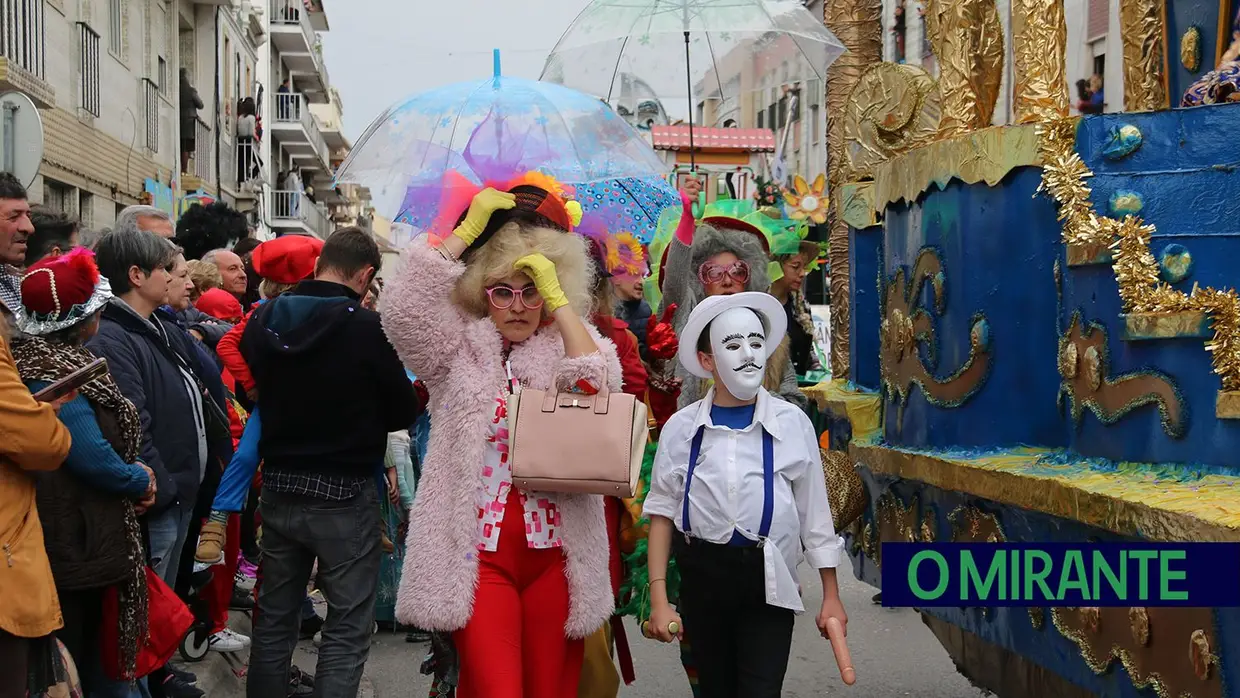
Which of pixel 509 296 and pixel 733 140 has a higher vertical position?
pixel 733 140

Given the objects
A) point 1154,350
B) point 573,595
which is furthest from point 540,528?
point 1154,350

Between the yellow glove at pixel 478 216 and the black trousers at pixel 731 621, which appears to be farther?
the yellow glove at pixel 478 216

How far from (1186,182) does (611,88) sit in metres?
4.41

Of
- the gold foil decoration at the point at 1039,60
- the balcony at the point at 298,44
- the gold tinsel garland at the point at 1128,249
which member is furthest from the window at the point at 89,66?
the balcony at the point at 298,44

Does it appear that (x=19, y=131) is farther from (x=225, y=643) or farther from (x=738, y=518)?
(x=738, y=518)

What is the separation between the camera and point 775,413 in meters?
4.65

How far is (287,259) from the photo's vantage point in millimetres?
6801

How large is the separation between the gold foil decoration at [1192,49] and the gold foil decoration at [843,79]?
1.94m

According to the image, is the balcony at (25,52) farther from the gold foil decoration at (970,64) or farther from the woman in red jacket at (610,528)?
the gold foil decoration at (970,64)

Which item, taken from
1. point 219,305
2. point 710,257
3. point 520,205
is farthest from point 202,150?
point 520,205

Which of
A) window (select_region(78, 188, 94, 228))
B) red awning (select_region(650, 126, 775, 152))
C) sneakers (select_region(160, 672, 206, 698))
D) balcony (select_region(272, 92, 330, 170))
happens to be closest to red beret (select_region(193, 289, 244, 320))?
sneakers (select_region(160, 672, 206, 698))

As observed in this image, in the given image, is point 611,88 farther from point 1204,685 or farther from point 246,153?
point 246,153

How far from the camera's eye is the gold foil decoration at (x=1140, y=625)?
3.93 m

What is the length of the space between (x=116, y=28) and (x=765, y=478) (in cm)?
1960
